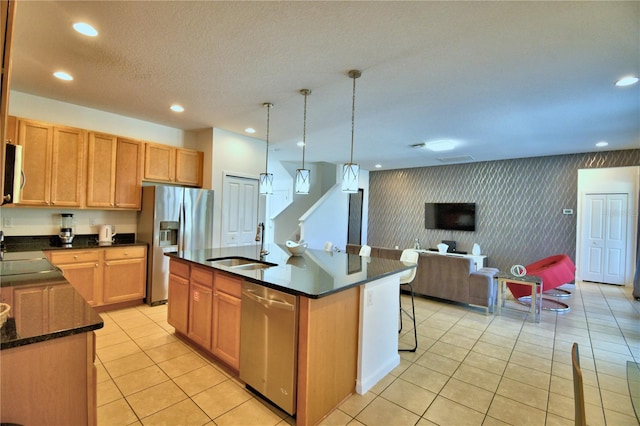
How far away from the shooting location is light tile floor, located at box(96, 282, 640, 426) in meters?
2.03

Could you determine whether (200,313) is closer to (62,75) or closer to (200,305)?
(200,305)

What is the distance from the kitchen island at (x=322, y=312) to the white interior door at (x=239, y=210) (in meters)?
1.81

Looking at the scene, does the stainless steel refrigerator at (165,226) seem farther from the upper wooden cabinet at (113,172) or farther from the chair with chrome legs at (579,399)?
the chair with chrome legs at (579,399)

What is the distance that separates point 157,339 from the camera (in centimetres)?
313

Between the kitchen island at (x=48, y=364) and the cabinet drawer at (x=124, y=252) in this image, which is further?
the cabinet drawer at (x=124, y=252)

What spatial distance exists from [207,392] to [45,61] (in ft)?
10.7

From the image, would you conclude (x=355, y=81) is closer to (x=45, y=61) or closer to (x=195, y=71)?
(x=195, y=71)

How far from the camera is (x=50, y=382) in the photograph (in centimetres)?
116

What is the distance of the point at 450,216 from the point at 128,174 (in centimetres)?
699

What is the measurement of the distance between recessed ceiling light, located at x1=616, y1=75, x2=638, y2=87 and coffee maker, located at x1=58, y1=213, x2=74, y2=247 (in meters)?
6.27

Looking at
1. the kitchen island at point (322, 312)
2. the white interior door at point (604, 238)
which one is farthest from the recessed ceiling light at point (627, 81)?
the white interior door at point (604, 238)

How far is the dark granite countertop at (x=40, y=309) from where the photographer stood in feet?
3.73

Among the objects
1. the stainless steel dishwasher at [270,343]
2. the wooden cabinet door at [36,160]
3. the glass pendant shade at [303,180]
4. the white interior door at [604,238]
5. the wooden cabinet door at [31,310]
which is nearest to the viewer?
the wooden cabinet door at [31,310]

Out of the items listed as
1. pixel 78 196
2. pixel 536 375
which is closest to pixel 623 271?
pixel 536 375
